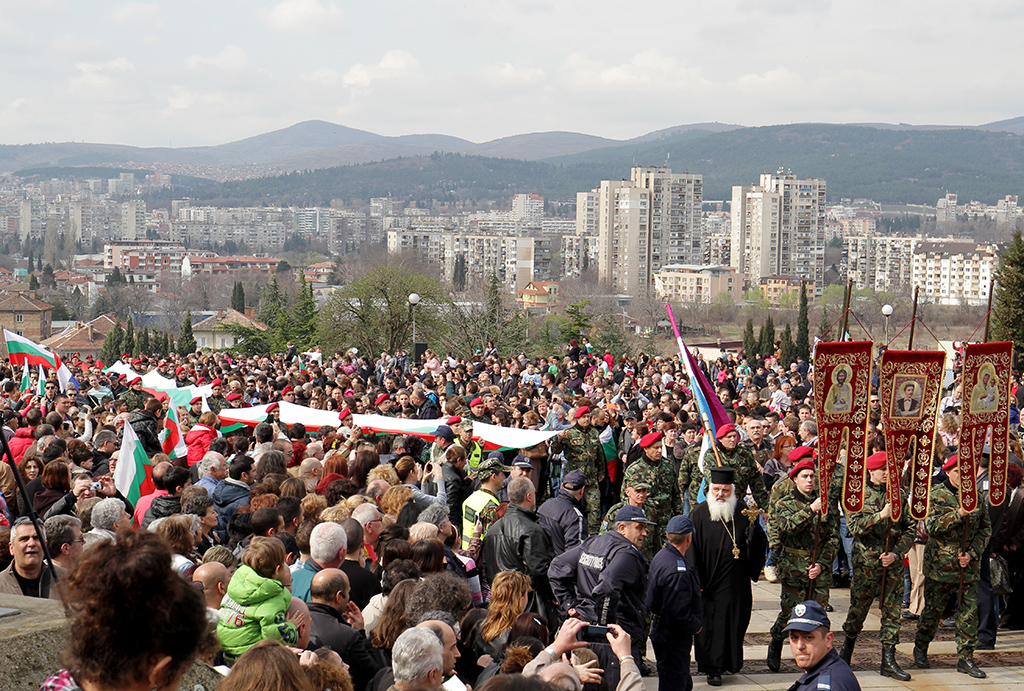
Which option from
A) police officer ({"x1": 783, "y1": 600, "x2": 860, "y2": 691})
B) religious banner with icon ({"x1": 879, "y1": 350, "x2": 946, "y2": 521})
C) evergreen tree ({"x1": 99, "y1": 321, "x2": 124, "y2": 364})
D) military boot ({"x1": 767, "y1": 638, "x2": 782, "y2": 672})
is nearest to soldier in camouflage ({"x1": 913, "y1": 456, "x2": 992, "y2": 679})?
religious banner with icon ({"x1": 879, "y1": 350, "x2": 946, "y2": 521})

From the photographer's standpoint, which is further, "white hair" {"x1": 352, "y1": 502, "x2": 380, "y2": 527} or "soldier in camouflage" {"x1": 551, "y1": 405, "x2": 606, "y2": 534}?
"soldier in camouflage" {"x1": 551, "y1": 405, "x2": 606, "y2": 534}

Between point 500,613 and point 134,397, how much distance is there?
12997mm

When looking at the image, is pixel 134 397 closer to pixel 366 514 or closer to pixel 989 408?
pixel 366 514

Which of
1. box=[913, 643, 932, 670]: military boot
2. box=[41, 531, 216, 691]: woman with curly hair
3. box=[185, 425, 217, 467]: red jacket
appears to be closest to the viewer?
box=[41, 531, 216, 691]: woman with curly hair

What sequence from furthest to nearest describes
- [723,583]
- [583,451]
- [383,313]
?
[383,313]
[583,451]
[723,583]

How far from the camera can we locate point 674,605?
694 centimetres

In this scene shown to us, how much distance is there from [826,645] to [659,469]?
17.1 ft

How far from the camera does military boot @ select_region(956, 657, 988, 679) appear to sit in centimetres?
859

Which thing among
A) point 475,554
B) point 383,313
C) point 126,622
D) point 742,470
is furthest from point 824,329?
point 126,622

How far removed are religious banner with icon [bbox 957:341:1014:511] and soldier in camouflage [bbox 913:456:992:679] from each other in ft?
1.81

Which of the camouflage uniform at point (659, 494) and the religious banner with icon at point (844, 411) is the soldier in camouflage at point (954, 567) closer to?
the religious banner with icon at point (844, 411)

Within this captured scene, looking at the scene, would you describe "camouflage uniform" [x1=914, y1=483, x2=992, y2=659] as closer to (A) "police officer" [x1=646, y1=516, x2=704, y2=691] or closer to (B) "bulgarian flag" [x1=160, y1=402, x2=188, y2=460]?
(A) "police officer" [x1=646, y1=516, x2=704, y2=691]

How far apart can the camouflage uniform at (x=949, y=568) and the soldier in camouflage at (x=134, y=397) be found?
34.7ft

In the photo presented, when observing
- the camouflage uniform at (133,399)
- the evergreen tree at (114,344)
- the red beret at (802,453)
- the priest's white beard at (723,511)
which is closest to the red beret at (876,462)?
the red beret at (802,453)
